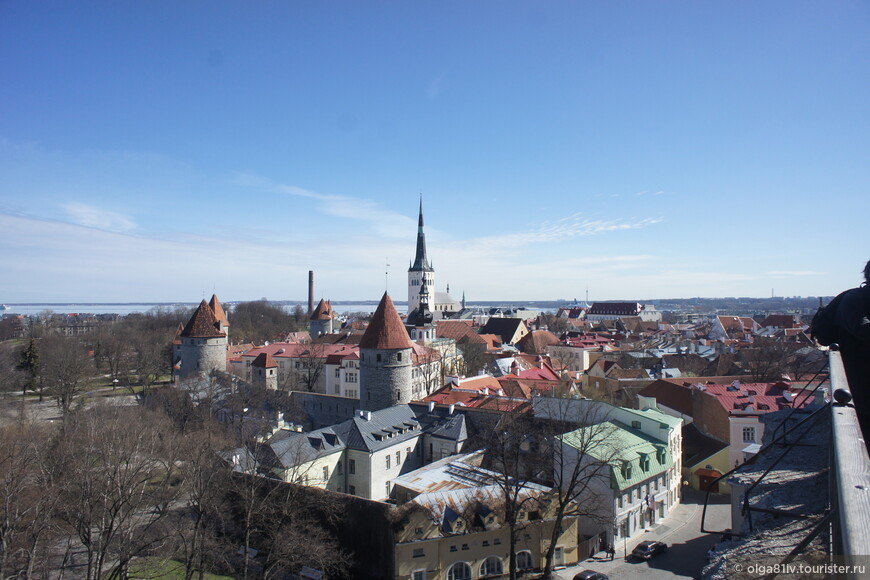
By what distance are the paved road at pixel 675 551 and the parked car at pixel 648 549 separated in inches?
5.8

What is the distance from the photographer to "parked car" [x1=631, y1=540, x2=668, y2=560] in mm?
17016

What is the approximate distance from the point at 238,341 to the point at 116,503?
6079cm

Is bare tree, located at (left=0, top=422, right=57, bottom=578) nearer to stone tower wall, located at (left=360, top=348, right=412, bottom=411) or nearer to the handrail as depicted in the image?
stone tower wall, located at (left=360, top=348, right=412, bottom=411)

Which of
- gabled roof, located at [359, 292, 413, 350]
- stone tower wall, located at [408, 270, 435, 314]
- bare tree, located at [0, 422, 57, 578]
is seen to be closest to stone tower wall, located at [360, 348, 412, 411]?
gabled roof, located at [359, 292, 413, 350]

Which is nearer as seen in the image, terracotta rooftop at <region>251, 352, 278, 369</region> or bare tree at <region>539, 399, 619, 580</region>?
bare tree at <region>539, 399, 619, 580</region>

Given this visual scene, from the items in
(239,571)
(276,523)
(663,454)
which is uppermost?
(663,454)

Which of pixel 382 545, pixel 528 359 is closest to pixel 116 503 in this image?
pixel 382 545

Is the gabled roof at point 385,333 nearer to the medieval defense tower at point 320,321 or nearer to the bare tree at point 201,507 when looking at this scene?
the bare tree at point 201,507

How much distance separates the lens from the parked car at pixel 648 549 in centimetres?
1702

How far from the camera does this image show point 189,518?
18641 mm

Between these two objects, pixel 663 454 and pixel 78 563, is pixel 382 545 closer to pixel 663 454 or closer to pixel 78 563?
pixel 78 563

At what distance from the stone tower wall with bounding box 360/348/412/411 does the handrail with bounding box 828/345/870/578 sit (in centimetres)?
2517

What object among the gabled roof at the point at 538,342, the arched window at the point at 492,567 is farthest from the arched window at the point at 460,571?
the gabled roof at the point at 538,342

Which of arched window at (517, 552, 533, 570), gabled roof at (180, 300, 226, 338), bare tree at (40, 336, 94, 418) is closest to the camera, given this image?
arched window at (517, 552, 533, 570)
